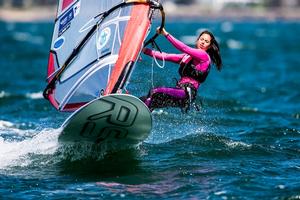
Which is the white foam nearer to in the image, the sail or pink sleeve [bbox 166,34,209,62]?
the sail

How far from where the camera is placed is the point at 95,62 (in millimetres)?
Answer: 10211

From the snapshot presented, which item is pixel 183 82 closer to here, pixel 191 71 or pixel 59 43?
pixel 191 71

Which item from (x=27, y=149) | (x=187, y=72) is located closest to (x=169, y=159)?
(x=187, y=72)

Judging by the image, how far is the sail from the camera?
9602mm

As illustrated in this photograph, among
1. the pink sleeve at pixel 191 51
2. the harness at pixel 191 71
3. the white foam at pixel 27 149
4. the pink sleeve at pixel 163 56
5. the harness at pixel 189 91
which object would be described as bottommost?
the white foam at pixel 27 149

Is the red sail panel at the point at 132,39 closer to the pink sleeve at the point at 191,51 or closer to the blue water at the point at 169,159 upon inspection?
the pink sleeve at the point at 191,51

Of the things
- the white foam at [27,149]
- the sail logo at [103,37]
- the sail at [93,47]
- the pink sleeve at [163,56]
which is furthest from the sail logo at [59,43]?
the pink sleeve at [163,56]

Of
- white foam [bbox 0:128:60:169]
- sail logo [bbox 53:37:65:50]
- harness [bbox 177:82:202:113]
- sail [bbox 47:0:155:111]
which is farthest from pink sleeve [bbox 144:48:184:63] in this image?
sail logo [bbox 53:37:65:50]

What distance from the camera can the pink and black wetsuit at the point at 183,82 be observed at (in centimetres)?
1016

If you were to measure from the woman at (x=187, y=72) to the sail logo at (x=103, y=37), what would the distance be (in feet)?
1.78

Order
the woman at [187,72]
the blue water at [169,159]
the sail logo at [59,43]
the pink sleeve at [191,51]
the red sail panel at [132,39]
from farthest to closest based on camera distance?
the sail logo at [59,43] → the woman at [187,72] → the pink sleeve at [191,51] → the red sail panel at [132,39] → the blue water at [169,159]

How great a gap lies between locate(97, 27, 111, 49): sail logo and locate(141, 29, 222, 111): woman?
54 cm

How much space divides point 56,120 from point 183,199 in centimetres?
561

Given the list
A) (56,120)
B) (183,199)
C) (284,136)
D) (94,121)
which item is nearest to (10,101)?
(56,120)
